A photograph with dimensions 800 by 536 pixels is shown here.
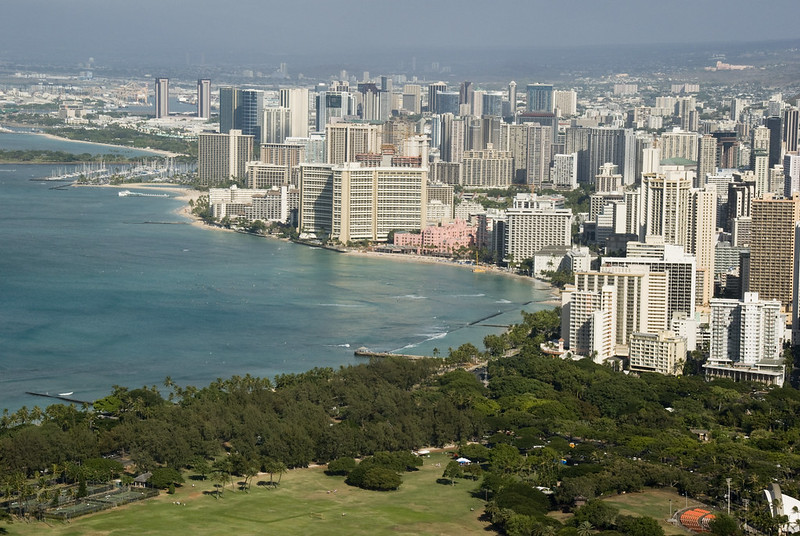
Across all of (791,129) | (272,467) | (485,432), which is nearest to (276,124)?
(791,129)

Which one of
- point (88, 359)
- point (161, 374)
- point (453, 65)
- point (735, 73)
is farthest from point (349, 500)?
point (453, 65)

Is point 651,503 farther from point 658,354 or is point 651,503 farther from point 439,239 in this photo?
point 439,239

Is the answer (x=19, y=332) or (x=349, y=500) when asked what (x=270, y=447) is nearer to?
(x=349, y=500)

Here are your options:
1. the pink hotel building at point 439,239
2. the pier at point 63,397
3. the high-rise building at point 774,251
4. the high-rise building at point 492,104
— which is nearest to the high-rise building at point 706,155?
the pink hotel building at point 439,239

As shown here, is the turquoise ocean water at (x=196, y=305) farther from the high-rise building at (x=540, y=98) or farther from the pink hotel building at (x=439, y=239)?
the high-rise building at (x=540, y=98)

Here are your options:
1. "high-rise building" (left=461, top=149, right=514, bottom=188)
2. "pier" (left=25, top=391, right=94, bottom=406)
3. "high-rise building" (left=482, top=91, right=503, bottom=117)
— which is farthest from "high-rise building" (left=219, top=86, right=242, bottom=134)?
"pier" (left=25, top=391, right=94, bottom=406)
